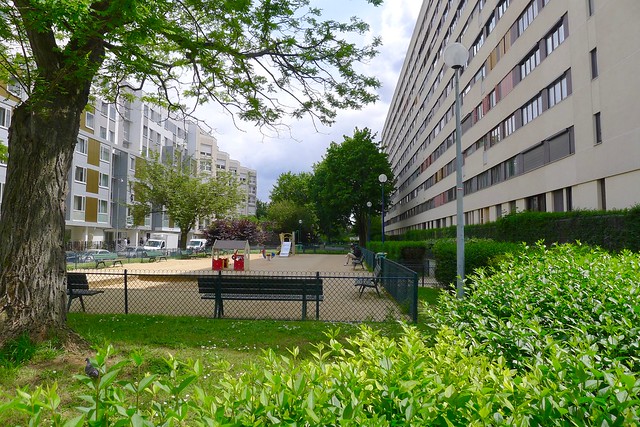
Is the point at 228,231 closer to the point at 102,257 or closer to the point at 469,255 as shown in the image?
the point at 102,257

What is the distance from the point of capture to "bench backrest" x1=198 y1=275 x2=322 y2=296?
10.0m

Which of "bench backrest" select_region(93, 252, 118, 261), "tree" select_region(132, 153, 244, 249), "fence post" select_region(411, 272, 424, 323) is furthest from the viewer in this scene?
"tree" select_region(132, 153, 244, 249)

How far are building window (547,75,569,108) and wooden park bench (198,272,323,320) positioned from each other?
54.5 ft

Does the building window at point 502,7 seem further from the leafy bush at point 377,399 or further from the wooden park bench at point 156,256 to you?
the leafy bush at point 377,399

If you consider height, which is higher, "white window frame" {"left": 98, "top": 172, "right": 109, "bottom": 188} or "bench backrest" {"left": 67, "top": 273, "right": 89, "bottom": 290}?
"white window frame" {"left": 98, "top": 172, "right": 109, "bottom": 188}

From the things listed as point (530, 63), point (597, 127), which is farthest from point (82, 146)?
point (597, 127)

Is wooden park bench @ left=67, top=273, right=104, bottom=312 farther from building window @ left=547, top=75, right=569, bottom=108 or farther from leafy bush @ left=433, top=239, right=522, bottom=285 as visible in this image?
building window @ left=547, top=75, right=569, bottom=108

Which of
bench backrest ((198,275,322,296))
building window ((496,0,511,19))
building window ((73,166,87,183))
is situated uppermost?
building window ((496,0,511,19))

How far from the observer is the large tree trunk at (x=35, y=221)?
620 cm

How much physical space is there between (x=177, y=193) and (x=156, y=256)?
12.4 metres

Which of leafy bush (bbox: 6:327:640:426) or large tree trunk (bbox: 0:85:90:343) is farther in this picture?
large tree trunk (bbox: 0:85:90:343)

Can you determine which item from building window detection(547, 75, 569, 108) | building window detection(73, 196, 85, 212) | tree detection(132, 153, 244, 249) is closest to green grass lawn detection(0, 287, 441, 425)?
building window detection(547, 75, 569, 108)

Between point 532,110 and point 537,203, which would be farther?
point 532,110

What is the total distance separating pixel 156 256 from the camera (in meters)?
32.9
